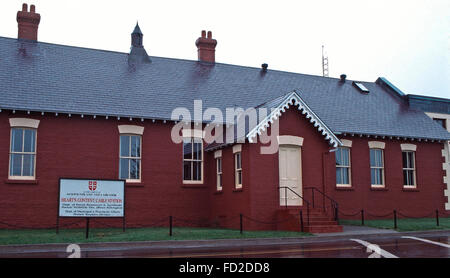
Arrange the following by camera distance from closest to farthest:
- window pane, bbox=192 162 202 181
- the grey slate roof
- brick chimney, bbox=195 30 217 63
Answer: the grey slate roof, window pane, bbox=192 162 202 181, brick chimney, bbox=195 30 217 63

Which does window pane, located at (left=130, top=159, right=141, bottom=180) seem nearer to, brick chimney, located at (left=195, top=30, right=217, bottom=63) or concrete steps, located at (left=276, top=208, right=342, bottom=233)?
concrete steps, located at (left=276, top=208, right=342, bottom=233)

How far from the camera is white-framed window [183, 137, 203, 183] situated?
2516cm

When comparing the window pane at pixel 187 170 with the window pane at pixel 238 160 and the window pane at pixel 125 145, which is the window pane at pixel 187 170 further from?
the window pane at pixel 238 160

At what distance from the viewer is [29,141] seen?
22.4 m

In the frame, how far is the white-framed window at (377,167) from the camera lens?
93.9 feet

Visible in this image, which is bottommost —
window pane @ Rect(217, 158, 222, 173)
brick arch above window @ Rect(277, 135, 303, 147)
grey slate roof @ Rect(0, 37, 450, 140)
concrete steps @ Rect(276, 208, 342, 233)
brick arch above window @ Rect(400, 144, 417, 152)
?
concrete steps @ Rect(276, 208, 342, 233)

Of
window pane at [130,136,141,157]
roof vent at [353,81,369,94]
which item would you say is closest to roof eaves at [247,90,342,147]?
window pane at [130,136,141,157]

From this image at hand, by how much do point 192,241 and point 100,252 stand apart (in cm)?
341

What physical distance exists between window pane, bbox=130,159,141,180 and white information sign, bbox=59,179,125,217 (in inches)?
151

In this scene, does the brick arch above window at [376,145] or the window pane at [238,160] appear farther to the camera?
the brick arch above window at [376,145]

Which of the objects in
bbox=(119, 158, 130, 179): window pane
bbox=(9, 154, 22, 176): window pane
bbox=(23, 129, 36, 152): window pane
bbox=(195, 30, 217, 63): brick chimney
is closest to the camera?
bbox=(9, 154, 22, 176): window pane

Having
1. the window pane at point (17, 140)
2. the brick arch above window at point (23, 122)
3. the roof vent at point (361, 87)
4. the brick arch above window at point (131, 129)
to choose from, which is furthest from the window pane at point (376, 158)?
the window pane at point (17, 140)

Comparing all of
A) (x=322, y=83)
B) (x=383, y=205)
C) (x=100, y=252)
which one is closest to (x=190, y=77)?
(x=322, y=83)

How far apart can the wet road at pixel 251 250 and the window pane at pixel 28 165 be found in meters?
6.90
